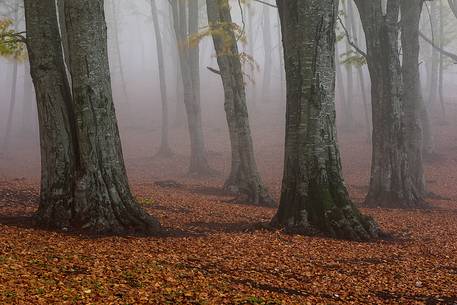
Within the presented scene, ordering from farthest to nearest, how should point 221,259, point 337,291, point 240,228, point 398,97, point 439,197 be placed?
point 439,197, point 398,97, point 240,228, point 221,259, point 337,291

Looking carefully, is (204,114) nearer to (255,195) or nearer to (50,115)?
(255,195)

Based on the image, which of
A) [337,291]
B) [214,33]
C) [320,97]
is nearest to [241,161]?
[214,33]

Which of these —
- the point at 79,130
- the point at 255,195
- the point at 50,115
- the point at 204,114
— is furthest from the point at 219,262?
the point at 204,114

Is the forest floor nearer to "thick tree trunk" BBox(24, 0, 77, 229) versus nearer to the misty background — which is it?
"thick tree trunk" BBox(24, 0, 77, 229)

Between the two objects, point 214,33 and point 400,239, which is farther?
point 214,33

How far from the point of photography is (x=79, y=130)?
7.25 meters

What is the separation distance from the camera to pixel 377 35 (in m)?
12.6

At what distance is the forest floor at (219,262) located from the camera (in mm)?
4605

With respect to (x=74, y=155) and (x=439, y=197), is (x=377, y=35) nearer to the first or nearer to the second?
(x=439, y=197)

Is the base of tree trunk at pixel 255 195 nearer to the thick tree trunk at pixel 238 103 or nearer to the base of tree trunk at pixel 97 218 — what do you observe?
the thick tree trunk at pixel 238 103

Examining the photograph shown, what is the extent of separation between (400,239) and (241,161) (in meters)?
5.46

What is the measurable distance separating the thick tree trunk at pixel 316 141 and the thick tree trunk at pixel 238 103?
4.17m

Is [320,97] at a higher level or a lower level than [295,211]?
higher

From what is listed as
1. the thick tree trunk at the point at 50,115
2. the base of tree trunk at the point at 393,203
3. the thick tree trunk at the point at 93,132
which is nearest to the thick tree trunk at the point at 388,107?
the base of tree trunk at the point at 393,203
